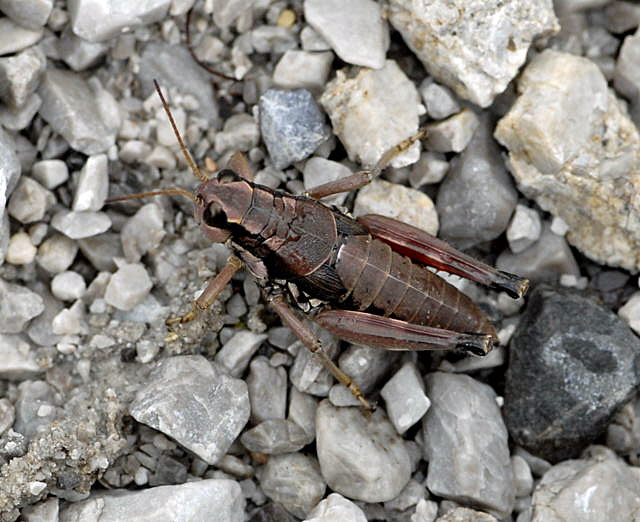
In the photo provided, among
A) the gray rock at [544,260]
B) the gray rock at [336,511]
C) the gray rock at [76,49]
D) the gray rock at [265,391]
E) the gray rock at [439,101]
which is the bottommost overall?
the gray rock at [336,511]

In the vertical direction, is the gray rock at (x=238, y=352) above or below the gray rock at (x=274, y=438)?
above

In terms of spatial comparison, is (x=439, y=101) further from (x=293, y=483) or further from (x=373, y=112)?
(x=293, y=483)

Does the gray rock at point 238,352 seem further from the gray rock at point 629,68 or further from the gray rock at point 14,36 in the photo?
the gray rock at point 629,68

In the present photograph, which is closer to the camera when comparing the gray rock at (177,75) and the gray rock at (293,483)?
the gray rock at (293,483)

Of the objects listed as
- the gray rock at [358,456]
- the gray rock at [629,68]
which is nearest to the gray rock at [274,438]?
the gray rock at [358,456]

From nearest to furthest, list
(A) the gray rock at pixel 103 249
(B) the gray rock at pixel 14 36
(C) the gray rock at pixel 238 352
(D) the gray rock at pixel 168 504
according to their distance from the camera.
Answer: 1. (D) the gray rock at pixel 168 504
2. (B) the gray rock at pixel 14 36
3. (C) the gray rock at pixel 238 352
4. (A) the gray rock at pixel 103 249

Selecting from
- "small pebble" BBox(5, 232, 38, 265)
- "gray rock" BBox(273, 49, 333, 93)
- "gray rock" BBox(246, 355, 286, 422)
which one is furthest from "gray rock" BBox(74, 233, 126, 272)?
"gray rock" BBox(273, 49, 333, 93)

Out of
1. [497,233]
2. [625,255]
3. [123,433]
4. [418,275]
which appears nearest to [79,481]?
[123,433]

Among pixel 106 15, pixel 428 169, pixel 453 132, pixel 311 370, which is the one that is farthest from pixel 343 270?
pixel 106 15
